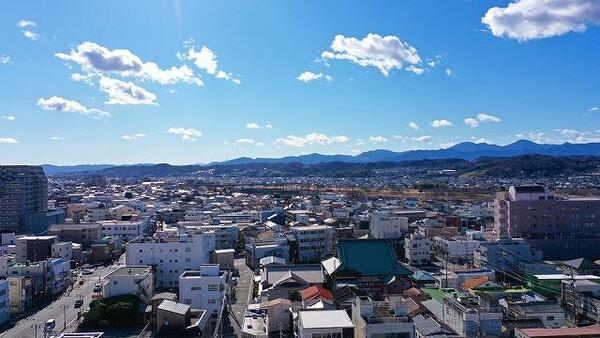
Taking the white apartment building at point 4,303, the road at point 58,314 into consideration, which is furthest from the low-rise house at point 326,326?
the white apartment building at point 4,303

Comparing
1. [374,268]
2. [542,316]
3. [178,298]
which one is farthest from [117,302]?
[542,316]

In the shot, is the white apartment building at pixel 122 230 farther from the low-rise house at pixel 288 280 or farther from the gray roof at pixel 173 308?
the gray roof at pixel 173 308

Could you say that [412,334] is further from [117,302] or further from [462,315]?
[117,302]

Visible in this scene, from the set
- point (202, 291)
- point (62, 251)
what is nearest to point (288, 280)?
point (202, 291)

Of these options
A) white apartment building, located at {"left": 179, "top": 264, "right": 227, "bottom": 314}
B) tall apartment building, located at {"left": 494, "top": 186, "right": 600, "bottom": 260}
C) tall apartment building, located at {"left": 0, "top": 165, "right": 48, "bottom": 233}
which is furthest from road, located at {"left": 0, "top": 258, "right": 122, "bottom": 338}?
tall apartment building, located at {"left": 494, "top": 186, "right": 600, "bottom": 260}

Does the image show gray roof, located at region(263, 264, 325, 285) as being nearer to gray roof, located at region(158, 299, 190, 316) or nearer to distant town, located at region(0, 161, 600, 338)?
distant town, located at region(0, 161, 600, 338)

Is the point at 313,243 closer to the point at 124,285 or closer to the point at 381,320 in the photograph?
the point at 124,285
